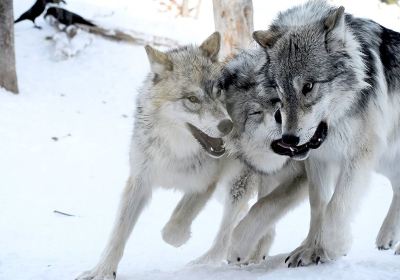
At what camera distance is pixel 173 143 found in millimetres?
4594

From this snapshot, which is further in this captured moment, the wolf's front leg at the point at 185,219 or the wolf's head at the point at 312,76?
the wolf's front leg at the point at 185,219

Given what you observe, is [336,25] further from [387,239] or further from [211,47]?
[387,239]

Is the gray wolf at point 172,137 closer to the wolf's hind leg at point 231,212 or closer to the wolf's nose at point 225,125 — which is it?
the wolf's nose at point 225,125

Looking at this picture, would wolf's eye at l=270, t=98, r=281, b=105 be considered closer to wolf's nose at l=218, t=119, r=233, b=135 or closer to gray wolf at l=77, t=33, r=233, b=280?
wolf's nose at l=218, t=119, r=233, b=135

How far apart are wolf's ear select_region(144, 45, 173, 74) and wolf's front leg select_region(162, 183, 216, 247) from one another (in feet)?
3.04

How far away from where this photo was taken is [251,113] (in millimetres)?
4328

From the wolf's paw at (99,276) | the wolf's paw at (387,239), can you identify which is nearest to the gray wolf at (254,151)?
the wolf's paw at (99,276)

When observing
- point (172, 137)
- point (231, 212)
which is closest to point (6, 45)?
point (231, 212)

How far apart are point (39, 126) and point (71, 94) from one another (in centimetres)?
156

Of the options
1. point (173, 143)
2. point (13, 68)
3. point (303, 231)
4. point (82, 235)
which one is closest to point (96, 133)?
point (13, 68)

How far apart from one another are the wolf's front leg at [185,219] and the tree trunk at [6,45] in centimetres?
615

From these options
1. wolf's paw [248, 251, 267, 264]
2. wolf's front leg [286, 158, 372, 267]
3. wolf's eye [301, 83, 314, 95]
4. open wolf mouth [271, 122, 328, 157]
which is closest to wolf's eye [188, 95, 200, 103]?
open wolf mouth [271, 122, 328, 157]

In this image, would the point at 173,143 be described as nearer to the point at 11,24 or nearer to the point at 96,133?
the point at 96,133

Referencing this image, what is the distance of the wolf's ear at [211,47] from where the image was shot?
4.86 m
